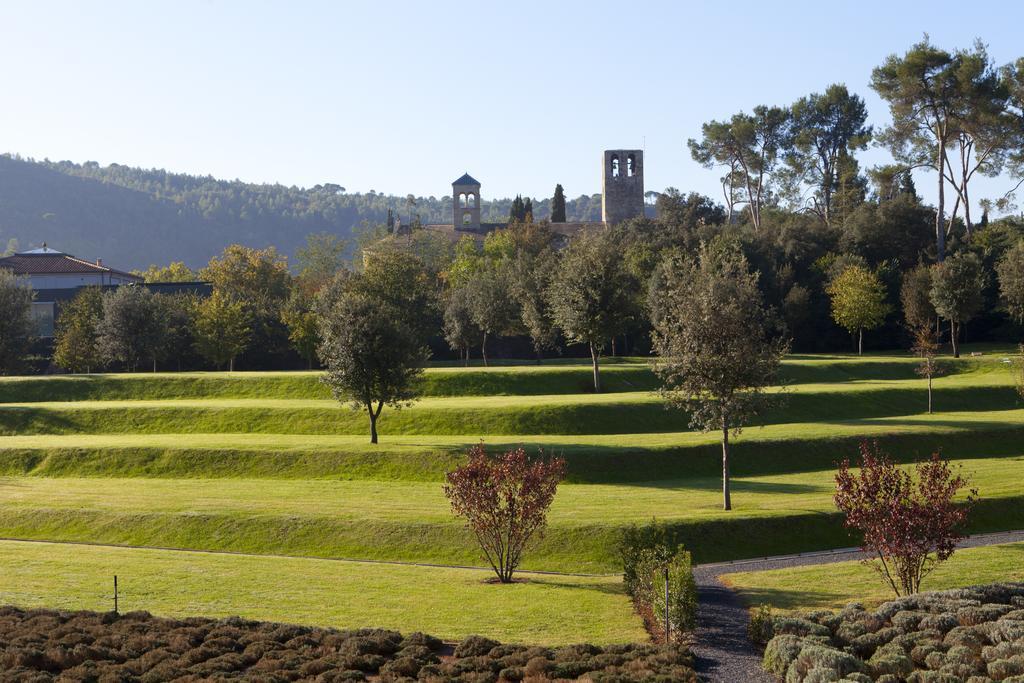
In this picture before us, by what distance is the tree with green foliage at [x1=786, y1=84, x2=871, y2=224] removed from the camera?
13000 centimetres

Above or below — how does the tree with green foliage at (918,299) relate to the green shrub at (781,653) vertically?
above

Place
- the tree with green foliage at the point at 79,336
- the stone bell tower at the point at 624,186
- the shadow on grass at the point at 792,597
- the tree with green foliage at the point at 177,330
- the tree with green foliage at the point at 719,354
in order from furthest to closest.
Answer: the stone bell tower at the point at 624,186
the tree with green foliage at the point at 177,330
the tree with green foliage at the point at 79,336
the tree with green foliage at the point at 719,354
the shadow on grass at the point at 792,597

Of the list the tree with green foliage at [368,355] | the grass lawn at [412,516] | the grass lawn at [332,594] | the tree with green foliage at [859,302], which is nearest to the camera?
the grass lawn at [332,594]

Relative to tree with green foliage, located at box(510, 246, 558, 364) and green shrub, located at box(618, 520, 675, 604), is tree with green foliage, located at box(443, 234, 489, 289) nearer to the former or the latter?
tree with green foliage, located at box(510, 246, 558, 364)

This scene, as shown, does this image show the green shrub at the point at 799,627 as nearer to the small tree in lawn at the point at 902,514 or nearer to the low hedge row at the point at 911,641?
the low hedge row at the point at 911,641

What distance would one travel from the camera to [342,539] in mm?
35125

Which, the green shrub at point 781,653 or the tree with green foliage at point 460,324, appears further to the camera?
the tree with green foliage at point 460,324

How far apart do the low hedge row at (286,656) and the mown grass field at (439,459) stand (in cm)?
220

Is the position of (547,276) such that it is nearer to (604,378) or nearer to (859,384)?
(604,378)

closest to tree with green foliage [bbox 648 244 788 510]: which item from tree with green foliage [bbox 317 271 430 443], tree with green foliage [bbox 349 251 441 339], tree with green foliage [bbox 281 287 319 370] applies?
tree with green foliage [bbox 317 271 430 443]

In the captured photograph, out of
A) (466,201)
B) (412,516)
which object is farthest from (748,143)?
(412,516)

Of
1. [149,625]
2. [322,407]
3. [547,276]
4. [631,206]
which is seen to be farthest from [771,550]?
[631,206]

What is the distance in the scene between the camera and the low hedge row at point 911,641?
19391mm

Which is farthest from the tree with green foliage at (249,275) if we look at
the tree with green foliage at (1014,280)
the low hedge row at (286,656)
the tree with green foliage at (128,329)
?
the low hedge row at (286,656)
